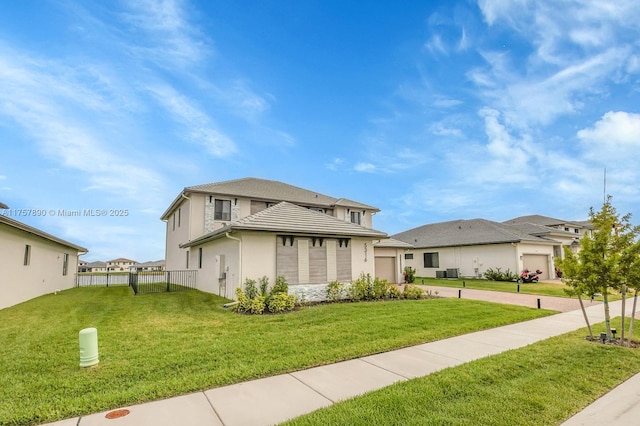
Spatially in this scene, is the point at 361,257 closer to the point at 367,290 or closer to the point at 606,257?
the point at 367,290

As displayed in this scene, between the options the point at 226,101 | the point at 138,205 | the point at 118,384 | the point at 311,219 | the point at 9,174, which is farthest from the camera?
the point at 138,205

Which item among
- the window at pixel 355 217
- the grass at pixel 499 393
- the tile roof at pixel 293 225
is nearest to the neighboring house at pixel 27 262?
the tile roof at pixel 293 225

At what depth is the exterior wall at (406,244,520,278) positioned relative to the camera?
23.9m

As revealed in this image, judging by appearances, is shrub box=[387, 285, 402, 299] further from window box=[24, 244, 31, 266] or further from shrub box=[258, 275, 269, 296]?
window box=[24, 244, 31, 266]

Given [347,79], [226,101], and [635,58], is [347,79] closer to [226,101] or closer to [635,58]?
[226,101]

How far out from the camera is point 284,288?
11.9 meters

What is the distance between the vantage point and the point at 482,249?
83.9 ft

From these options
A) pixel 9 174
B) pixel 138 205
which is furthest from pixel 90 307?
pixel 138 205

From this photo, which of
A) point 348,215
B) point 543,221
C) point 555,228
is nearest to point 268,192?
point 348,215

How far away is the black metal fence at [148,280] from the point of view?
18064 millimetres

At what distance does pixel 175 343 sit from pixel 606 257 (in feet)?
31.0

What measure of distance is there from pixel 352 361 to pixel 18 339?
7.39 m

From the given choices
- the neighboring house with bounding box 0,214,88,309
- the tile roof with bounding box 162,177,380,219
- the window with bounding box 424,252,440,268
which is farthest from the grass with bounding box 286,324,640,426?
the window with bounding box 424,252,440,268

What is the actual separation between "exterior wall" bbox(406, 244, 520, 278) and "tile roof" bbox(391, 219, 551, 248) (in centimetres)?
56
